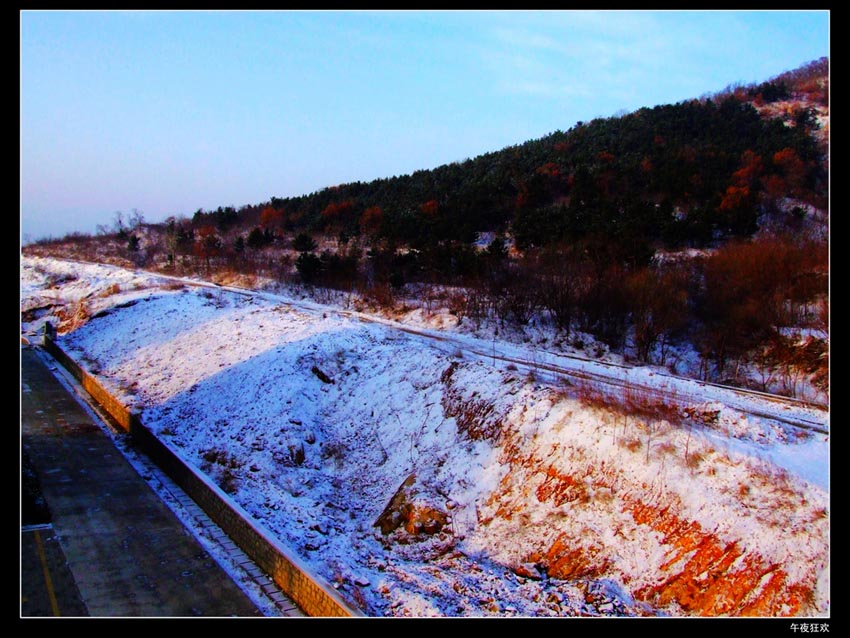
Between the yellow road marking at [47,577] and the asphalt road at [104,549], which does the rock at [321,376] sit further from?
the yellow road marking at [47,577]

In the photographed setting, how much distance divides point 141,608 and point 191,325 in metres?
18.2

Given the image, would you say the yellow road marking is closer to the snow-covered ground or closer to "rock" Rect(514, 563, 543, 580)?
the snow-covered ground

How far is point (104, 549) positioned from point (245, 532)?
2445 millimetres

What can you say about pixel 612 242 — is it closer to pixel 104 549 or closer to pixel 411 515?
pixel 411 515

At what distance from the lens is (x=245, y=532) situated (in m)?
10.8

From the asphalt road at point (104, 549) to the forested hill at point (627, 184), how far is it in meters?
19.8

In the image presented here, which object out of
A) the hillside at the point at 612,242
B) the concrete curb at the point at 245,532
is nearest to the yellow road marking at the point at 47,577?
the concrete curb at the point at 245,532

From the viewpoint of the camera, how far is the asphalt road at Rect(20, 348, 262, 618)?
9.02m

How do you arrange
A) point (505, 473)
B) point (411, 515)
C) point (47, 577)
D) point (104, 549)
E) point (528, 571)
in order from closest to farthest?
point (528, 571)
point (47, 577)
point (104, 549)
point (411, 515)
point (505, 473)

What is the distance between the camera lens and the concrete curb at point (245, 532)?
8.65 metres

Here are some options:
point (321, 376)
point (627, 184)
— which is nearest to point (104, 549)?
point (321, 376)

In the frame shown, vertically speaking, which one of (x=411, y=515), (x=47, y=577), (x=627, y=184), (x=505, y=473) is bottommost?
(x=47, y=577)
